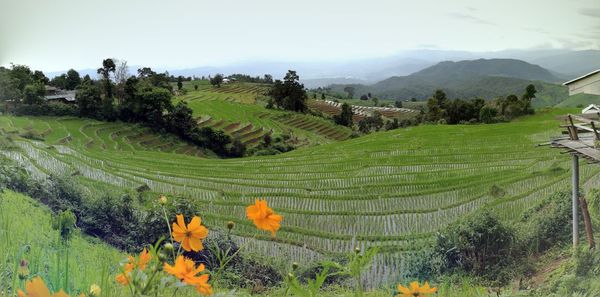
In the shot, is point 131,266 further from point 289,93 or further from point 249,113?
point 289,93

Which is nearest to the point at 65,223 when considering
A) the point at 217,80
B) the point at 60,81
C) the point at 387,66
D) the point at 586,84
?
the point at 60,81

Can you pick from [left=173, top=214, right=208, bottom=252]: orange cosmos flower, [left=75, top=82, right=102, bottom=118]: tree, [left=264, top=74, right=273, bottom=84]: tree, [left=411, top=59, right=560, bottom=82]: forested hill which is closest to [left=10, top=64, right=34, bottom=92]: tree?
[left=75, top=82, right=102, bottom=118]: tree

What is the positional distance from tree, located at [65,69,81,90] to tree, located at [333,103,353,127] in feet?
5.63

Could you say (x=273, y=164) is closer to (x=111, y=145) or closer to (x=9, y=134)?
(x=111, y=145)

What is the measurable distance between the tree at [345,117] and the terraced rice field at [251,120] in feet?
0.31

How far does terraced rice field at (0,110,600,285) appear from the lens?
3697mm

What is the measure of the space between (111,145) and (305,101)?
1.32m

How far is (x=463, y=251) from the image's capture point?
3.61 metres

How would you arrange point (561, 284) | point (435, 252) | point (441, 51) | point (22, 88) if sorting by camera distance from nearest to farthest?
1. point (561, 284)
2. point (435, 252)
3. point (22, 88)
4. point (441, 51)

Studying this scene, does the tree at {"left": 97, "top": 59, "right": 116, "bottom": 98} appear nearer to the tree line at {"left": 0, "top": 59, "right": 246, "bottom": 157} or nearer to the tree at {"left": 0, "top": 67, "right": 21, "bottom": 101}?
the tree line at {"left": 0, "top": 59, "right": 246, "bottom": 157}

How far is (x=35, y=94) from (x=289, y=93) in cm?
169

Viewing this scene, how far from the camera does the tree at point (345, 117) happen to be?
3924mm

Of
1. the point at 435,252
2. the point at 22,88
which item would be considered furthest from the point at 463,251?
the point at 22,88

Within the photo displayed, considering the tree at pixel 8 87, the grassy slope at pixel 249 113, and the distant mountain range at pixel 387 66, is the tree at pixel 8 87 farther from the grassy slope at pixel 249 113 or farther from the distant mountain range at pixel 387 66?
the grassy slope at pixel 249 113
